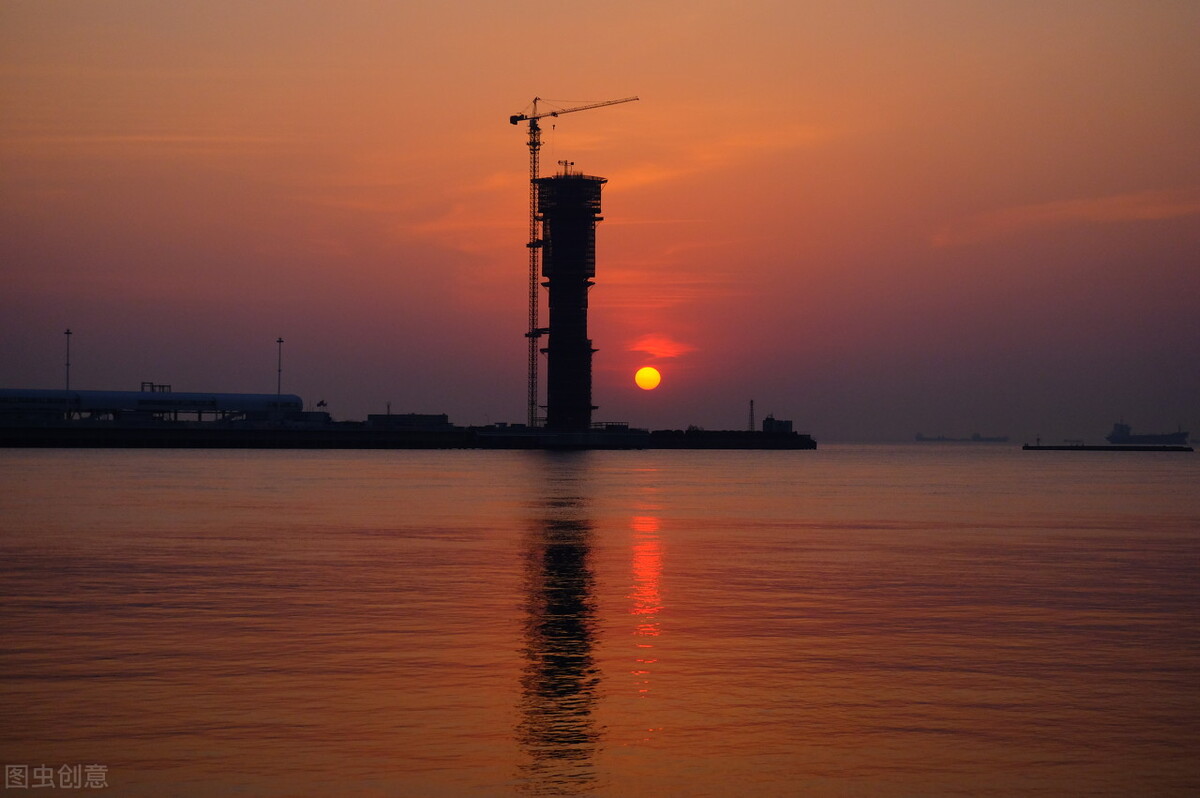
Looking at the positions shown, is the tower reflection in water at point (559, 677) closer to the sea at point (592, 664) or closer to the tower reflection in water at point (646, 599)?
the sea at point (592, 664)

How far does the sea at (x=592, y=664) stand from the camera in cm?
2169

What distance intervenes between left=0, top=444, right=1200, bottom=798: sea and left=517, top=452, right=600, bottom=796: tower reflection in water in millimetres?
92

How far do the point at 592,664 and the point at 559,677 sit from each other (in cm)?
181

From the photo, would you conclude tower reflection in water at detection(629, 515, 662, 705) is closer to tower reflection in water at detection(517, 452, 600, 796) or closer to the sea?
the sea

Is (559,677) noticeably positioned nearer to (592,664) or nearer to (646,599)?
(592,664)

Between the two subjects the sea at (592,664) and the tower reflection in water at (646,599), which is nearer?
the sea at (592,664)

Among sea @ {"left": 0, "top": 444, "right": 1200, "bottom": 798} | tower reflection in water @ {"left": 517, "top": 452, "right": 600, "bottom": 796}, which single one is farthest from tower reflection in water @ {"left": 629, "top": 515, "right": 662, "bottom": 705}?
tower reflection in water @ {"left": 517, "top": 452, "right": 600, "bottom": 796}

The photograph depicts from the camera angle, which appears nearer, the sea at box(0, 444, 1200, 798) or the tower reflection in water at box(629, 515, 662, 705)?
the sea at box(0, 444, 1200, 798)

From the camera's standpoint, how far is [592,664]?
103 ft

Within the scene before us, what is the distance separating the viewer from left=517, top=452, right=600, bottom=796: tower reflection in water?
21.5 metres

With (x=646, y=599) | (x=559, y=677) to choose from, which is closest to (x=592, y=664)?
(x=559, y=677)

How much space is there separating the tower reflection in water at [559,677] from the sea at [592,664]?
92 millimetres

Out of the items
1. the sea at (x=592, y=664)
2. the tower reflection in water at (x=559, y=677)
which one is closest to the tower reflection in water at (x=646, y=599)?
the sea at (x=592, y=664)

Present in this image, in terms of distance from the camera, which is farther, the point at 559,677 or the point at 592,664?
the point at 592,664
